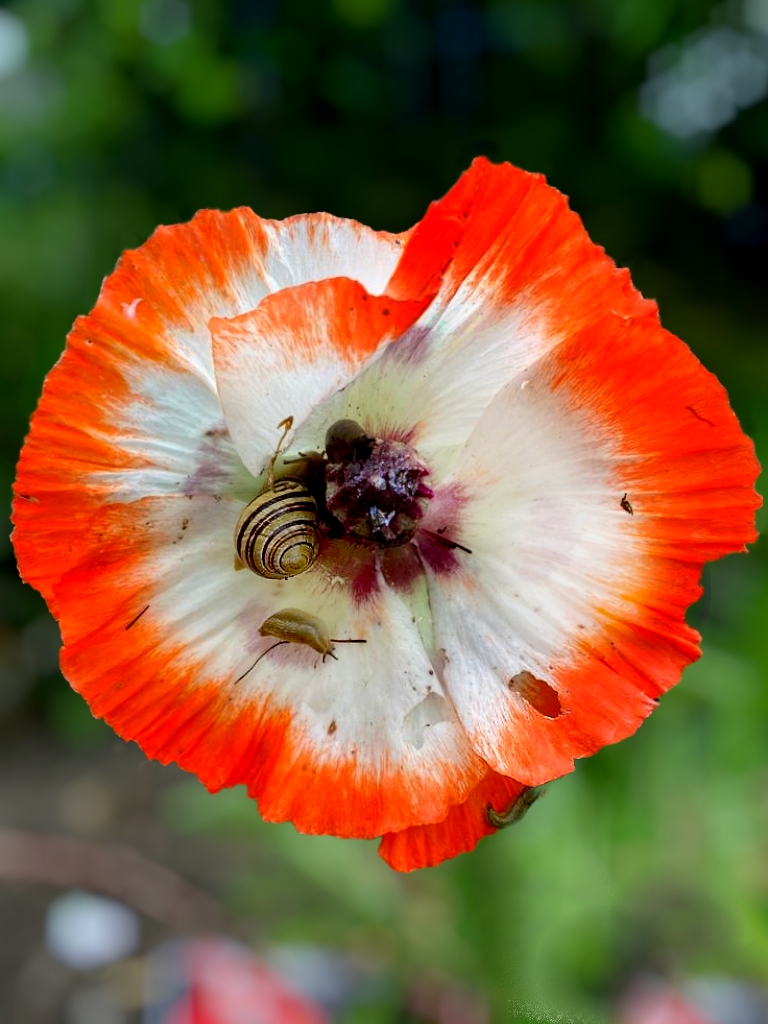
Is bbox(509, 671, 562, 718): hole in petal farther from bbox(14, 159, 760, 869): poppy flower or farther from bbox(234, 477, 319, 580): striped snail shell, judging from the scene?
bbox(234, 477, 319, 580): striped snail shell

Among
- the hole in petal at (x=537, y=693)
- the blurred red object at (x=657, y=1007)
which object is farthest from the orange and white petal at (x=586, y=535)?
the blurred red object at (x=657, y=1007)

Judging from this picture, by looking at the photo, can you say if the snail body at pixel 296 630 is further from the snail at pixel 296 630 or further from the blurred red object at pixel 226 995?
the blurred red object at pixel 226 995

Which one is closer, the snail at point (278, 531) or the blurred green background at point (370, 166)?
the snail at point (278, 531)

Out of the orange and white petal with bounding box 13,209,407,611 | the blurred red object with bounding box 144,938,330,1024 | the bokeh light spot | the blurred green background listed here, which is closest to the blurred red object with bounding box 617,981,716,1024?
the blurred green background

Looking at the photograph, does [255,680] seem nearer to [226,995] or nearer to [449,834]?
[449,834]

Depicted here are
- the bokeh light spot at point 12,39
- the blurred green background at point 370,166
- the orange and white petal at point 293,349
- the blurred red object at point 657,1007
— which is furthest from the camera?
the bokeh light spot at point 12,39

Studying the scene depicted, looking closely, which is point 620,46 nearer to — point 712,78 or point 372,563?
point 712,78

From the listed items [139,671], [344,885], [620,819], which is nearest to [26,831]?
[344,885]
